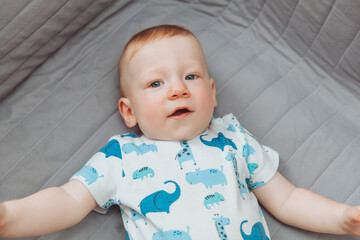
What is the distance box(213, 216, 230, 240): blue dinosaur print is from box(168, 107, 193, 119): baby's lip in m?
0.26

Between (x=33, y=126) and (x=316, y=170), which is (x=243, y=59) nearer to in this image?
(x=316, y=170)

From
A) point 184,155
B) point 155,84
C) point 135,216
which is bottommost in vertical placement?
point 135,216

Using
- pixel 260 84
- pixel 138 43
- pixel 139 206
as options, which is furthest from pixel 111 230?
pixel 260 84

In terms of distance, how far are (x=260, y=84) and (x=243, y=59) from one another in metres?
0.10

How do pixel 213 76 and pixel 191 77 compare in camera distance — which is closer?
pixel 191 77

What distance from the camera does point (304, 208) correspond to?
1.06m

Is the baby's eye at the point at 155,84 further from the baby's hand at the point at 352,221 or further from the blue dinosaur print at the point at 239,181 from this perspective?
the baby's hand at the point at 352,221

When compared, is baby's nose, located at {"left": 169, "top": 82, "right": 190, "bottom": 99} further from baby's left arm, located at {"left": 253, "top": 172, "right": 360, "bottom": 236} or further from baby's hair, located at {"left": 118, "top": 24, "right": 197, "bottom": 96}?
baby's left arm, located at {"left": 253, "top": 172, "right": 360, "bottom": 236}

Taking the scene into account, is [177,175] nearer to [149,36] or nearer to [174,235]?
[174,235]

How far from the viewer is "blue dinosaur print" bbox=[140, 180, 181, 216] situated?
3.22ft

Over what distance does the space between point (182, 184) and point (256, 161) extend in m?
0.22

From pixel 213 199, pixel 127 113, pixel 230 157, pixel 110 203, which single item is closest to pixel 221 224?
pixel 213 199

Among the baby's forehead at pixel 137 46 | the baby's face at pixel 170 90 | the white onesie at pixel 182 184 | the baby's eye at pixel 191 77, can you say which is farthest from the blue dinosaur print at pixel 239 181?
the baby's forehead at pixel 137 46

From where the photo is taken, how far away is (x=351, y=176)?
1160 mm
